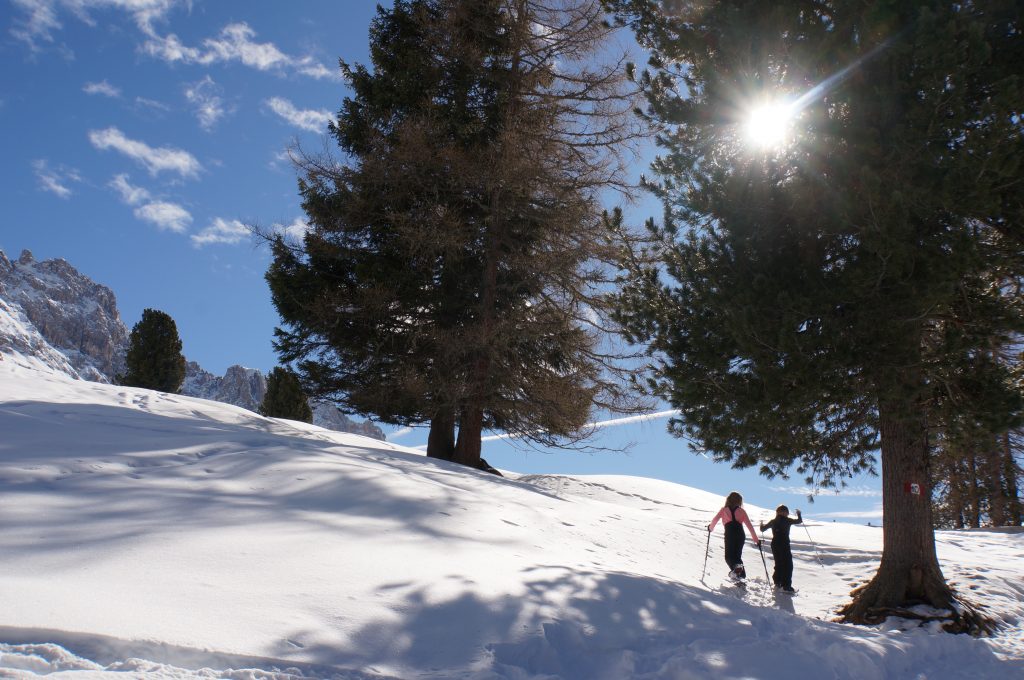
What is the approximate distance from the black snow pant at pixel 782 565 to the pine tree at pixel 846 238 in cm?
125

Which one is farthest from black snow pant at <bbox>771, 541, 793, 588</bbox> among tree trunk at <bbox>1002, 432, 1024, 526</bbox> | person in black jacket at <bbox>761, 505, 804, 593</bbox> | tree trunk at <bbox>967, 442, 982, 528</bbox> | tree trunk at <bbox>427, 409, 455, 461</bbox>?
tree trunk at <bbox>967, 442, 982, 528</bbox>

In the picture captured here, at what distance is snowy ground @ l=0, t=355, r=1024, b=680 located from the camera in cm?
354

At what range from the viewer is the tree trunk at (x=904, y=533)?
8258 mm

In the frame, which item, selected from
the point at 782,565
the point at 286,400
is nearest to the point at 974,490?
the point at 782,565

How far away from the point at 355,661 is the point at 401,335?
40.0 feet

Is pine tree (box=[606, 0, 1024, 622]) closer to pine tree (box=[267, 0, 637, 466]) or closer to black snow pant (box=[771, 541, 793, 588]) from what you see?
black snow pant (box=[771, 541, 793, 588])

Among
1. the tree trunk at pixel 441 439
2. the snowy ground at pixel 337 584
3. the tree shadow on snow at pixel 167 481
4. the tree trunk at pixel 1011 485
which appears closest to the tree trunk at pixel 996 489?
the tree trunk at pixel 1011 485

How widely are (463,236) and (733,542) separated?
27.2 feet

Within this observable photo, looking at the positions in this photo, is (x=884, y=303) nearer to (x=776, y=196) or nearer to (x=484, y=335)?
(x=776, y=196)

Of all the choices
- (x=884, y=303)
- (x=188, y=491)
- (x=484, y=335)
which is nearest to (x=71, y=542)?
(x=188, y=491)

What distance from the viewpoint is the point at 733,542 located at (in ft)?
32.5

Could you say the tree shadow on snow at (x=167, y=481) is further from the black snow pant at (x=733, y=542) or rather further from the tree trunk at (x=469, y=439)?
the tree trunk at (x=469, y=439)

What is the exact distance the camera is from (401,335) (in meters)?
15.6

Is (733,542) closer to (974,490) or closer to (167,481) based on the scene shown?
(167,481)
